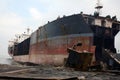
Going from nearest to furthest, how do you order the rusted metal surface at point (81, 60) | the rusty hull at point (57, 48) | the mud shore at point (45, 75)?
the mud shore at point (45, 75) < the rusted metal surface at point (81, 60) < the rusty hull at point (57, 48)

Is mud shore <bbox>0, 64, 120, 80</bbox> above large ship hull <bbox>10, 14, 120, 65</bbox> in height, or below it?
below

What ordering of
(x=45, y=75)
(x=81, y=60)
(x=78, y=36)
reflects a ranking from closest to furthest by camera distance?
(x=45, y=75) < (x=81, y=60) < (x=78, y=36)

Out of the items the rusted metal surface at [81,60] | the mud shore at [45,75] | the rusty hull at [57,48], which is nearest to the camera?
the mud shore at [45,75]

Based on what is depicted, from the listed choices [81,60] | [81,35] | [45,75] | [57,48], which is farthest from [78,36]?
[45,75]

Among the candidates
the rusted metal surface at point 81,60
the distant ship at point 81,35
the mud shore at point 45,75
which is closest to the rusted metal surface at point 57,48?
the distant ship at point 81,35

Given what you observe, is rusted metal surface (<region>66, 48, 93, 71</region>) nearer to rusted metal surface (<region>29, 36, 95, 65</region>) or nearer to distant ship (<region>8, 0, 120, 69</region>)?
distant ship (<region>8, 0, 120, 69</region>)

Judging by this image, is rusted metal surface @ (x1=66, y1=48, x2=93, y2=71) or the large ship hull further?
the large ship hull

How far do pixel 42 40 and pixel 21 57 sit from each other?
18740 millimetres

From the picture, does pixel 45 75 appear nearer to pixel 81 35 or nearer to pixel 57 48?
pixel 81 35

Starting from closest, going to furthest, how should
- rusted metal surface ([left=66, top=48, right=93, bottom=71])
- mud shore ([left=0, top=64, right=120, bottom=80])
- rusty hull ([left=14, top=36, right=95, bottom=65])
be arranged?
1. mud shore ([left=0, top=64, right=120, bottom=80])
2. rusted metal surface ([left=66, top=48, right=93, bottom=71])
3. rusty hull ([left=14, top=36, right=95, bottom=65])

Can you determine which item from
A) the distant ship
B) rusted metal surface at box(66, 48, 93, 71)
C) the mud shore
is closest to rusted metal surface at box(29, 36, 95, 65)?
the distant ship

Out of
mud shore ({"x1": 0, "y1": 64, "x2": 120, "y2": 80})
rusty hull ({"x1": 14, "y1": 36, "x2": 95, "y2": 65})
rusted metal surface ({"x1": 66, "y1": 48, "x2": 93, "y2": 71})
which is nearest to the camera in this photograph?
mud shore ({"x1": 0, "y1": 64, "x2": 120, "y2": 80})

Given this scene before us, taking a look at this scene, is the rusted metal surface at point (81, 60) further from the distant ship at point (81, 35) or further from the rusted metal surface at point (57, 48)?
the rusted metal surface at point (57, 48)

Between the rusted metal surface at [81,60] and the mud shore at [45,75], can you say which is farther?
the rusted metal surface at [81,60]
